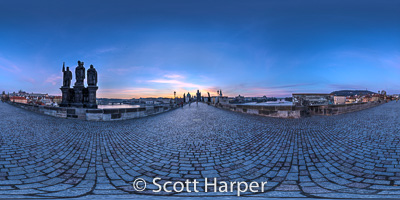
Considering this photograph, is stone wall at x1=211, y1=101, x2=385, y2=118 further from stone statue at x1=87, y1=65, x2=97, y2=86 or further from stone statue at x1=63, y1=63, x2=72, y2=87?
stone statue at x1=63, y1=63, x2=72, y2=87

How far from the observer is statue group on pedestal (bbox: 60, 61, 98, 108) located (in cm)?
1398

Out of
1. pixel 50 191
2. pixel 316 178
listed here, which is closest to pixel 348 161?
pixel 316 178

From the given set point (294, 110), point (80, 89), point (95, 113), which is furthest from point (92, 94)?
point (294, 110)

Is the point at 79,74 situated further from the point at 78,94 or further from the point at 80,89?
the point at 78,94

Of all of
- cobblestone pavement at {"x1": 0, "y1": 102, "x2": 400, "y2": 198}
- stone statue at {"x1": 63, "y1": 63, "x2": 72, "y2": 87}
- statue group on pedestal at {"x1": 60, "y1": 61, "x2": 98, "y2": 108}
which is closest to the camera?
cobblestone pavement at {"x1": 0, "y1": 102, "x2": 400, "y2": 198}

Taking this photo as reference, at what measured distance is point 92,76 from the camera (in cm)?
1391

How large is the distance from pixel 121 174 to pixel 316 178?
3.29m

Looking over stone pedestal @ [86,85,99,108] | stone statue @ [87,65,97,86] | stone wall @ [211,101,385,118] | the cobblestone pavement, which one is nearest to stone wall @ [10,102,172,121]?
stone pedestal @ [86,85,99,108]

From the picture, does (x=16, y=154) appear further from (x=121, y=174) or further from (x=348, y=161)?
(x=348, y=161)

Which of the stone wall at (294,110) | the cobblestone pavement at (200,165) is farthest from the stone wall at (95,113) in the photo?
the stone wall at (294,110)

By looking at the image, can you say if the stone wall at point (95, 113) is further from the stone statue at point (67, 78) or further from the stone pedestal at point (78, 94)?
the stone statue at point (67, 78)
